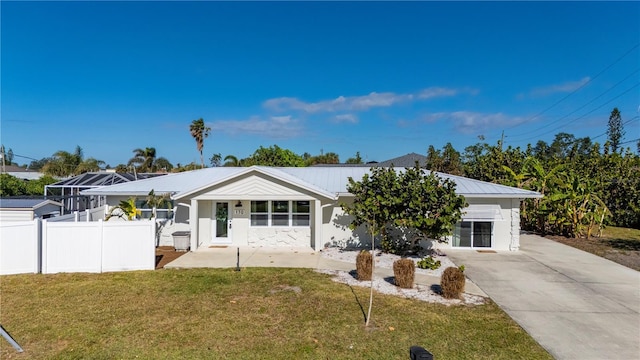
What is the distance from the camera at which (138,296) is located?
Answer: 28.6 feet

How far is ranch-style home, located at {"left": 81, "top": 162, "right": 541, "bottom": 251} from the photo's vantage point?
14.5 m

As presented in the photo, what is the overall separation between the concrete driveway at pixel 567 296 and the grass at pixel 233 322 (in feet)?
2.31

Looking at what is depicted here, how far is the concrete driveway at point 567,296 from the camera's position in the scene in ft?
21.2

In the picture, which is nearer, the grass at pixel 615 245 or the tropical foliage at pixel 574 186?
the grass at pixel 615 245

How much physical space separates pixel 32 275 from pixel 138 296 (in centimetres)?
434

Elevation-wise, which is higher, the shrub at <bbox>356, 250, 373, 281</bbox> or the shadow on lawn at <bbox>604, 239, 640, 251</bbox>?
the shrub at <bbox>356, 250, 373, 281</bbox>

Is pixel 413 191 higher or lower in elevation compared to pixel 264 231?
higher

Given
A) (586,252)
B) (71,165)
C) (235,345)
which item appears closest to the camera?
(235,345)

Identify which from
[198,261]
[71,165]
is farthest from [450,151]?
[71,165]

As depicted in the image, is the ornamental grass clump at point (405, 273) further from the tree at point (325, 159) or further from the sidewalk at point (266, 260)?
the tree at point (325, 159)

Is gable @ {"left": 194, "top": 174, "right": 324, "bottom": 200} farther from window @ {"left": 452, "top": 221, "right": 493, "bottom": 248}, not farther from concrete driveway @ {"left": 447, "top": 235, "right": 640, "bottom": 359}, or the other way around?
concrete driveway @ {"left": 447, "top": 235, "right": 640, "bottom": 359}

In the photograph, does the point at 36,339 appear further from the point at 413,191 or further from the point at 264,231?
the point at 413,191

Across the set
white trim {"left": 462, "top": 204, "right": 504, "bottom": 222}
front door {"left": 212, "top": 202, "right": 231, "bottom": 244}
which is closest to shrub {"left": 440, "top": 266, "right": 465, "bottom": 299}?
white trim {"left": 462, "top": 204, "right": 504, "bottom": 222}

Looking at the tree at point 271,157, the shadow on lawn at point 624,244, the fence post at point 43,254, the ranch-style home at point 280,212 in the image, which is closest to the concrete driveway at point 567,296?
the ranch-style home at point 280,212
